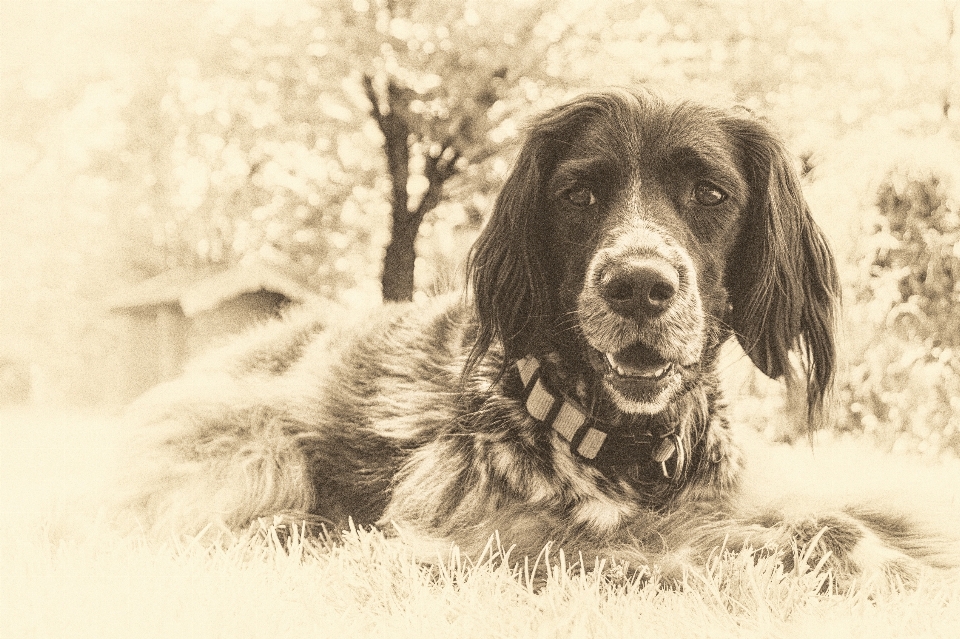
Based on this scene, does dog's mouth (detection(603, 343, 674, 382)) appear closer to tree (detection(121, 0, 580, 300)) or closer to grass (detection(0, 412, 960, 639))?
grass (detection(0, 412, 960, 639))

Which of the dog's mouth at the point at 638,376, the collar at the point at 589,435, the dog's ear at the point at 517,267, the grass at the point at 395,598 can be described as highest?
the dog's ear at the point at 517,267

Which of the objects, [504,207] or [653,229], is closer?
[653,229]

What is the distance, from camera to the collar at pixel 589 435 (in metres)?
2.28

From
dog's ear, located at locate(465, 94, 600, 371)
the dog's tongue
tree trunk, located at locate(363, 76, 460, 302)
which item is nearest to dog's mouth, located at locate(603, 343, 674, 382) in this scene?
the dog's tongue

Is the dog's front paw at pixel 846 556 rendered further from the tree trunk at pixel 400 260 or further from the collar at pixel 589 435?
the tree trunk at pixel 400 260

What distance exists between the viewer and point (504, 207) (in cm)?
251

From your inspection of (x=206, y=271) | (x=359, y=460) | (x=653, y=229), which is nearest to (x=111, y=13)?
(x=206, y=271)

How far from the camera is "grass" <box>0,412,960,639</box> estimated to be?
1.71 metres

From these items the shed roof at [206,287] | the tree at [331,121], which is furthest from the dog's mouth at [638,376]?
the shed roof at [206,287]

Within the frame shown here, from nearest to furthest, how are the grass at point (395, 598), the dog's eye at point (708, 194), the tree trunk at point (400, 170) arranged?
1. the grass at point (395, 598)
2. the dog's eye at point (708, 194)
3. the tree trunk at point (400, 170)

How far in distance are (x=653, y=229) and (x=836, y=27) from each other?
172 cm

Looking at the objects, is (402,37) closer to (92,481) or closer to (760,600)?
(92,481)

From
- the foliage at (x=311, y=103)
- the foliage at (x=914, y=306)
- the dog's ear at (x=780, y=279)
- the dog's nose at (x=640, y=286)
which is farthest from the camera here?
the foliage at (x=914, y=306)

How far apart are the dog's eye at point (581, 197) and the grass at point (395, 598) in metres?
1.00
